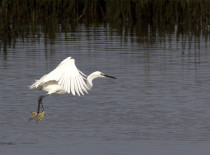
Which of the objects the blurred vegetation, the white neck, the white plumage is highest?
the blurred vegetation

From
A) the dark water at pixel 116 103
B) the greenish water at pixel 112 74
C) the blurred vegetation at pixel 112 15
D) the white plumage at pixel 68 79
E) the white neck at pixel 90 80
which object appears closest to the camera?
the dark water at pixel 116 103

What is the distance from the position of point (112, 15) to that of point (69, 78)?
1823 cm

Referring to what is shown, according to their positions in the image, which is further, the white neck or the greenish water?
the white neck

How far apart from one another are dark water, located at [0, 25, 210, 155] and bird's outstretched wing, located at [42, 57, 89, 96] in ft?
1.96

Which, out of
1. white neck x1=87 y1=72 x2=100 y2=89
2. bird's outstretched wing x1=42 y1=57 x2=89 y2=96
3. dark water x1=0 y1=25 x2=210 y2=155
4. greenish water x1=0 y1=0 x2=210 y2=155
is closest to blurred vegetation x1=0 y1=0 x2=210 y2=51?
greenish water x1=0 y1=0 x2=210 y2=155

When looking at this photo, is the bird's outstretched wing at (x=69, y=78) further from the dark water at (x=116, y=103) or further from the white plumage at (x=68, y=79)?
the dark water at (x=116, y=103)

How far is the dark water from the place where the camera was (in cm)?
834

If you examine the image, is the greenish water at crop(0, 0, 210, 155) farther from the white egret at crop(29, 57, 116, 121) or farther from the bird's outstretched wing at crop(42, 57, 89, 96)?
the bird's outstretched wing at crop(42, 57, 89, 96)

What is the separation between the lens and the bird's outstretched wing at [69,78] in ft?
30.5

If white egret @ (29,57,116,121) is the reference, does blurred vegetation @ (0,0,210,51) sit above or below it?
above

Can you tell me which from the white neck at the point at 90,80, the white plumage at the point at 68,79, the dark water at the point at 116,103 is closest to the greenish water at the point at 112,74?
the dark water at the point at 116,103

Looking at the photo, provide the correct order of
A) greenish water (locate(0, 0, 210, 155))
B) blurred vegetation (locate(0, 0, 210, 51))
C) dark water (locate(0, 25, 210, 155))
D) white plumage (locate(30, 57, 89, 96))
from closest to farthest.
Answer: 1. dark water (locate(0, 25, 210, 155))
2. greenish water (locate(0, 0, 210, 155))
3. white plumage (locate(30, 57, 89, 96))
4. blurred vegetation (locate(0, 0, 210, 51))

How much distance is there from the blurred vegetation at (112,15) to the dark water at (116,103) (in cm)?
395


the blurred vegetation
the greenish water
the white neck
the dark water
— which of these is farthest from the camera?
the blurred vegetation
